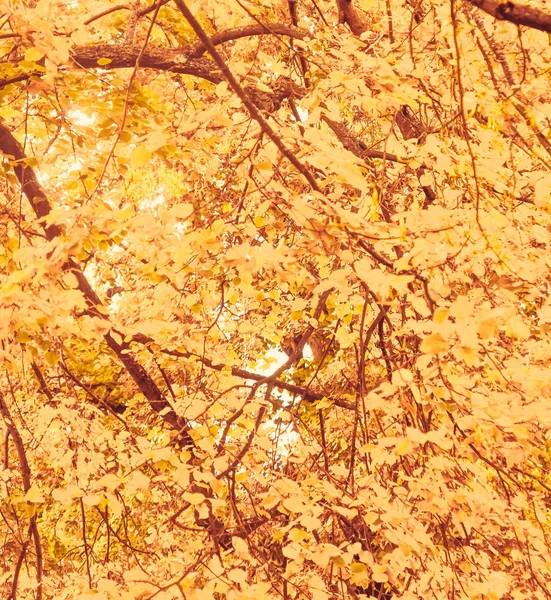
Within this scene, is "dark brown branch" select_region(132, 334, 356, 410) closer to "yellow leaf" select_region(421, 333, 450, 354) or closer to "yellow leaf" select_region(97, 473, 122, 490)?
"yellow leaf" select_region(97, 473, 122, 490)

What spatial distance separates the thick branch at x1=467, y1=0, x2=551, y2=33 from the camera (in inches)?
55.3

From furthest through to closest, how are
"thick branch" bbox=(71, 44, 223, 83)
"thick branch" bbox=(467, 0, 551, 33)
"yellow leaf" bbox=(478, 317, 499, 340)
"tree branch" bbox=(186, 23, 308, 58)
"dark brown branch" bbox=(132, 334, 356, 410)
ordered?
"tree branch" bbox=(186, 23, 308, 58), "thick branch" bbox=(71, 44, 223, 83), "dark brown branch" bbox=(132, 334, 356, 410), "yellow leaf" bbox=(478, 317, 499, 340), "thick branch" bbox=(467, 0, 551, 33)

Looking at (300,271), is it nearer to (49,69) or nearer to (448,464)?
(448,464)

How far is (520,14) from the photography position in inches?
57.2

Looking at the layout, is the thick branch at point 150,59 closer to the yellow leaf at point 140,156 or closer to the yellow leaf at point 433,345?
the yellow leaf at point 140,156

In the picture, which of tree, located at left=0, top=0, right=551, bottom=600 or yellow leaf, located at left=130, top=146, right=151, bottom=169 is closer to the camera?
yellow leaf, located at left=130, top=146, right=151, bottom=169

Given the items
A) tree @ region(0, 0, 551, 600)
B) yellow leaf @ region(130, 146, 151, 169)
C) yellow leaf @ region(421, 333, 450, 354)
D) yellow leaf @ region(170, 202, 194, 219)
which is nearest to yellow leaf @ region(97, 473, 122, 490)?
tree @ region(0, 0, 551, 600)

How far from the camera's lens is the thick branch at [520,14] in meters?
1.40

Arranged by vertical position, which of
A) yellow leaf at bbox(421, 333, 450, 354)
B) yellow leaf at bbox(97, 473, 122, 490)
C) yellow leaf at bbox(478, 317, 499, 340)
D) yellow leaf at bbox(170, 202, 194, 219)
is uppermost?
yellow leaf at bbox(170, 202, 194, 219)

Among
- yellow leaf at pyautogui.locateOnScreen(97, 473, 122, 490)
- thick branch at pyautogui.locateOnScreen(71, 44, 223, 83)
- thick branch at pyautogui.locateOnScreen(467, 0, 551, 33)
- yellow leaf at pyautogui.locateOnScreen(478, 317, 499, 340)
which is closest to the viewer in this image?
thick branch at pyautogui.locateOnScreen(467, 0, 551, 33)

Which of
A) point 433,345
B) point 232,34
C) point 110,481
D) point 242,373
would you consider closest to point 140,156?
point 433,345

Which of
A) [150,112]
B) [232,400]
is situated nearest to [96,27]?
[150,112]

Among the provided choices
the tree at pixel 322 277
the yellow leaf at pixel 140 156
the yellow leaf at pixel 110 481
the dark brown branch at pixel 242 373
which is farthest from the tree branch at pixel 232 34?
the yellow leaf at pixel 110 481

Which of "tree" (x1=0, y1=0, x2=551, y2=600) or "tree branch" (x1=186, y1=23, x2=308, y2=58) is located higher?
"tree branch" (x1=186, y1=23, x2=308, y2=58)
